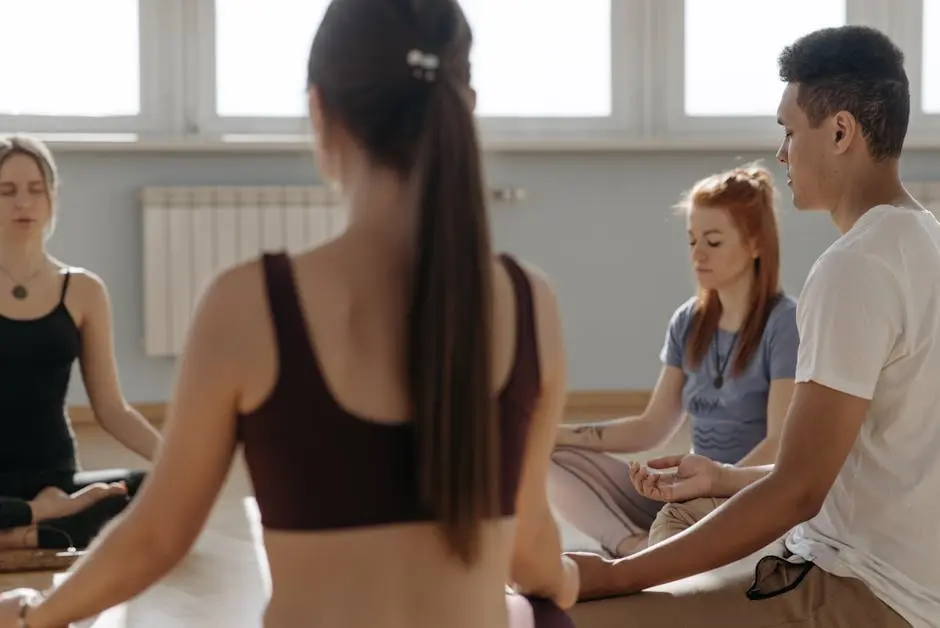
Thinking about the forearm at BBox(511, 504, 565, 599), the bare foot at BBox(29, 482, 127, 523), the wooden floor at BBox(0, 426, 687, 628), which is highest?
the forearm at BBox(511, 504, 565, 599)

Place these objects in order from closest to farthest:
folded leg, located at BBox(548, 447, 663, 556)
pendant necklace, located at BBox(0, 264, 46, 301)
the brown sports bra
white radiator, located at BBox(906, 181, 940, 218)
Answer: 1. the brown sports bra
2. folded leg, located at BBox(548, 447, 663, 556)
3. pendant necklace, located at BBox(0, 264, 46, 301)
4. white radiator, located at BBox(906, 181, 940, 218)

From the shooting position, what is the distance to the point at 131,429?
350cm

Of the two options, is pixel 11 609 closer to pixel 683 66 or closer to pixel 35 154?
pixel 35 154

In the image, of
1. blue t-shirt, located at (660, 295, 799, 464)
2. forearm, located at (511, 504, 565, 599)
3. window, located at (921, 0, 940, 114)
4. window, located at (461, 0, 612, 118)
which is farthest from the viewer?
window, located at (921, 0, 940, 114)

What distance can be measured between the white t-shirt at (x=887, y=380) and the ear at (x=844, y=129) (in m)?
0.12

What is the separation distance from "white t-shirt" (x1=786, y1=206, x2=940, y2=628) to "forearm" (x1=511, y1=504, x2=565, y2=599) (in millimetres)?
463

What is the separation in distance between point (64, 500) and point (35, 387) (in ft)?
0.88

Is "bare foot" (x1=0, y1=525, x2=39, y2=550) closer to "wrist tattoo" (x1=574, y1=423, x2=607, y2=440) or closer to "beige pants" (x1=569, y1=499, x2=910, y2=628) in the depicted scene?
"wrist tattoo" (x1=574, y1=423, x2=607, y2=440)

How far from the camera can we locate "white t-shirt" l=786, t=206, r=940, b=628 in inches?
62.7

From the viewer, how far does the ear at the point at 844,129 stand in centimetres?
175

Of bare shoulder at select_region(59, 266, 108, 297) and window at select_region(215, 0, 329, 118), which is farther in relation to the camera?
window at select_region(215, 0, 329, 118)

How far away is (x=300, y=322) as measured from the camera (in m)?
1.02

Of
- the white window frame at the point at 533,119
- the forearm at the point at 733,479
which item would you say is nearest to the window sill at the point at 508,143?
the white window frame at the point at 533,119

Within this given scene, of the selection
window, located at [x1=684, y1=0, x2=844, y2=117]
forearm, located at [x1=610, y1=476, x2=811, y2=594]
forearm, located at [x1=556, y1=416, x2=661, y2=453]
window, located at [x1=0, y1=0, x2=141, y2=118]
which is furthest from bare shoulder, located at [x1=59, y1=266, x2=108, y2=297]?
window, located at [x1=684, y1=0, x2=844, y2=117]
